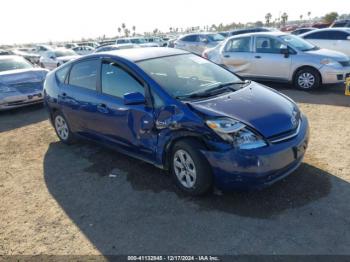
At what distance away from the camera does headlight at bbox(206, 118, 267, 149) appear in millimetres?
3467

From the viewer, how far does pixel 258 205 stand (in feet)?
12.1

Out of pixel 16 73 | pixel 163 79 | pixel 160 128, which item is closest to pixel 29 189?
pixel 160 128

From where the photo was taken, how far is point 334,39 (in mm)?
12781

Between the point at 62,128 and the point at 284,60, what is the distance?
618cm

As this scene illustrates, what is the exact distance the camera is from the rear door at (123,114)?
4.19 metres

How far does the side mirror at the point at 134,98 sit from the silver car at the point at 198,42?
15005 millimetres

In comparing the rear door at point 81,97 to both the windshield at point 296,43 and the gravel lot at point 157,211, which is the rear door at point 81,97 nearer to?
the gravel lot at point 157,211

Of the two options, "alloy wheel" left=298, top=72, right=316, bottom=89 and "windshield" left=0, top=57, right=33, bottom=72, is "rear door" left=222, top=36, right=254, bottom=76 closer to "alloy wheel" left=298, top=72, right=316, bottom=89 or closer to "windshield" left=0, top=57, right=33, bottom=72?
"alloy wheel" left=298, top=72, right=316, bottom=89

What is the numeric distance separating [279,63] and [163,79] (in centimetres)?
609

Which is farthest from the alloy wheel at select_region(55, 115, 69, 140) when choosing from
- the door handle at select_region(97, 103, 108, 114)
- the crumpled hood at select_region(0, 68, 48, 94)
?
the crumpled hood at select_region(0, 68, 48, 94)

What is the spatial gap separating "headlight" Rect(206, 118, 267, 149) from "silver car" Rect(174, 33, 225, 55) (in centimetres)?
1557

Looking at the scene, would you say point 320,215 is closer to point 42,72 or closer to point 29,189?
point 29,189

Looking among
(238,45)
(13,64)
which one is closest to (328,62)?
(238,45)

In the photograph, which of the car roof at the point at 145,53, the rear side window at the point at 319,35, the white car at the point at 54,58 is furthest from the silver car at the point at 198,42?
the car roof at the point at 145,53
